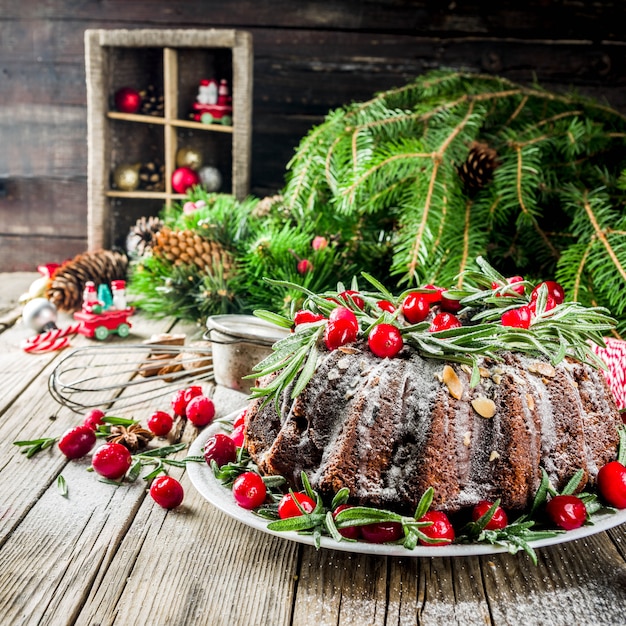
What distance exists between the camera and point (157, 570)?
1034mm

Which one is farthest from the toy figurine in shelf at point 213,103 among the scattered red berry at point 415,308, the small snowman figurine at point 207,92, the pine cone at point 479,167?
the scattered red berry at point 415,308

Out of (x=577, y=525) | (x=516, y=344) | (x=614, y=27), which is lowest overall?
(x=577, y=525)

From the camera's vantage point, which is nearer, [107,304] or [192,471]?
[192,471]

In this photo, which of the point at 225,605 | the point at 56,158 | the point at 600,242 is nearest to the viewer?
the point at 225,605

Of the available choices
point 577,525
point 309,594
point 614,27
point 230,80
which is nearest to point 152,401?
point 309,594

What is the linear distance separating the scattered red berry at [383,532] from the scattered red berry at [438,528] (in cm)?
3

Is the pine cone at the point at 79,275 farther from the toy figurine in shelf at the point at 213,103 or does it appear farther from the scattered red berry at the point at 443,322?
the scattered red berry at the point at 443,322

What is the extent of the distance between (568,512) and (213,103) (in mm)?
2354

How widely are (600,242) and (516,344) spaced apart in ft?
2.33

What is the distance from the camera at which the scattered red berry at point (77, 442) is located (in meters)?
1.39

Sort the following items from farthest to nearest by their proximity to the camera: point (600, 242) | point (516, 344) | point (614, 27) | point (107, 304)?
point (614, 27), point (107, 304), point (600, 242), point (516, 344)

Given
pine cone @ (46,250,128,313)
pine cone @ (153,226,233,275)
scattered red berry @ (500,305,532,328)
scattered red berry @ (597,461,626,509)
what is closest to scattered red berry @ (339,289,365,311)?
scattered red berry @ (500,305,532,328)

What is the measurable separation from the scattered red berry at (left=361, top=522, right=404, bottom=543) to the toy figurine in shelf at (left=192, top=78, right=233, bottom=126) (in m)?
2.26

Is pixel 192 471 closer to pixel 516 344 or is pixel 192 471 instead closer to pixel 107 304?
pixel 516 344
